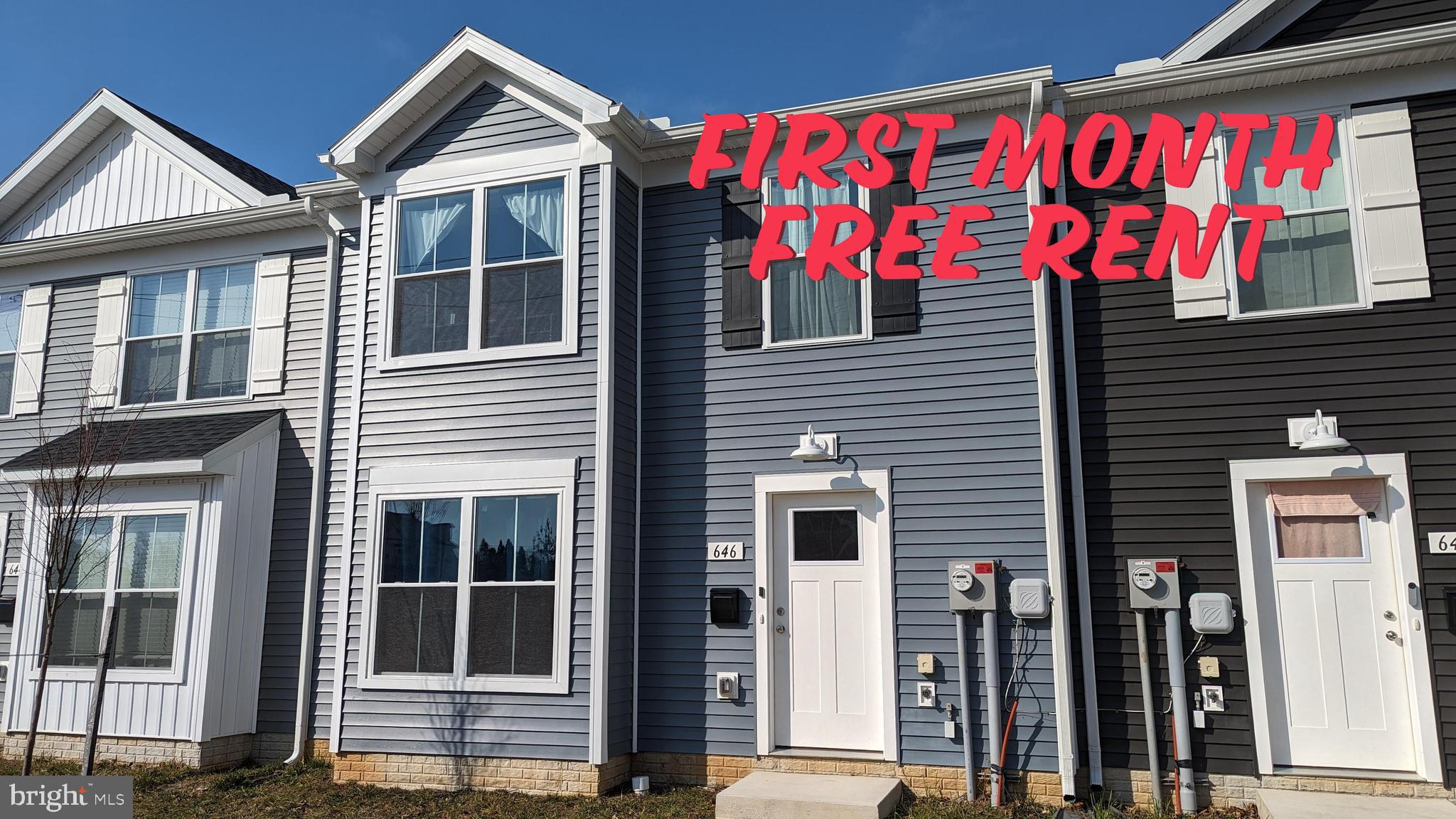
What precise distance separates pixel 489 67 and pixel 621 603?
169 inches

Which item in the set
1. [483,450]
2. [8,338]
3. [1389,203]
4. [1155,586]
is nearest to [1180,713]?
[1155,586]

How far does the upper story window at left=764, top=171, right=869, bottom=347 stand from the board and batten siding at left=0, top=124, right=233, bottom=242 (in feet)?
17.9

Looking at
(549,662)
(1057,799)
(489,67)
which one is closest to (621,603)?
(549,662)

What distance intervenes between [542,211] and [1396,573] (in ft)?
20.4

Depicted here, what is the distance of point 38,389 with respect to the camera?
965cm

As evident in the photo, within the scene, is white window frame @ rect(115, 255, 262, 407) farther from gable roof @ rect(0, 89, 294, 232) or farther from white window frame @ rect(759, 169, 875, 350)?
white window frame @ rect(759, 169, 875, 350)

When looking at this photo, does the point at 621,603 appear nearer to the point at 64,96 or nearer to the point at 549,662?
the point at 549,662

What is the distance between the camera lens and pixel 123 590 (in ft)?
26.8

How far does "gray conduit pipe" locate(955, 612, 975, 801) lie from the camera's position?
6254 mm

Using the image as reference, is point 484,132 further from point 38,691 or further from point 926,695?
point 38,691

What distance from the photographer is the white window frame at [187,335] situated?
29.2 feet

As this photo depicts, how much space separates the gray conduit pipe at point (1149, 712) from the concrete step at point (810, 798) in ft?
5.07

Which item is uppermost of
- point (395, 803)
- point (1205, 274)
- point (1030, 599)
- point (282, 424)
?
point (1205, 274)

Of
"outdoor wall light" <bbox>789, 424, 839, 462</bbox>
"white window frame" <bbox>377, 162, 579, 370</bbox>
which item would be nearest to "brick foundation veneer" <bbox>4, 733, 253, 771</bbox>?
"white window frame" <bbox>377, 162, 579, 370</bbox>
